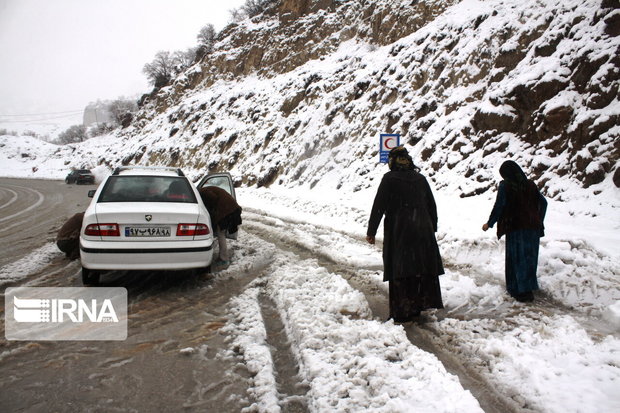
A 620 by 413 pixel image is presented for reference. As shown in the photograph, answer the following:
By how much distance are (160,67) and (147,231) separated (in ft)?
177

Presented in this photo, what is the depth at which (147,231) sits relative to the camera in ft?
14.6

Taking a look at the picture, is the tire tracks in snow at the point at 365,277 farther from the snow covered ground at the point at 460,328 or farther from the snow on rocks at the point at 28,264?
the snow on rocks at the point at 28,264

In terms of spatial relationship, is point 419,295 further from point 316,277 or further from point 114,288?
point 114,288

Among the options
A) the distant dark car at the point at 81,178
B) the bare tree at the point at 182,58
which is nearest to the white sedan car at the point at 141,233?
the distant dark car at the point at 81,178

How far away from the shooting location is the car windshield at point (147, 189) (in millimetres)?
4906

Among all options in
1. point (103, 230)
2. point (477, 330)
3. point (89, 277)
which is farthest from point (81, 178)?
point (477, 330)

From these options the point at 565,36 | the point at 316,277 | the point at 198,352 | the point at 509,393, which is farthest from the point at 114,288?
the point at 565,36

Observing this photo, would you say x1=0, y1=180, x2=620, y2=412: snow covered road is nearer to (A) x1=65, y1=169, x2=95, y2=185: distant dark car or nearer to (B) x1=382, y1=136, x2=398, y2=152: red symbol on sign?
(B) x1=382, y1=136, x2=398, y2=152: red symbol on sign

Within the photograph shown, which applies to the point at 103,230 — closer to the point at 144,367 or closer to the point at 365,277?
the point at 144,367

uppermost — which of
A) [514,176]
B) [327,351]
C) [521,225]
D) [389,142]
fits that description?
[389,142]

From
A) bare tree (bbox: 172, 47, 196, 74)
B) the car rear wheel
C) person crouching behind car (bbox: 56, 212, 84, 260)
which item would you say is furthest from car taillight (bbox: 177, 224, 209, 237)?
bare tree (bbox: 172, 47, 196, 74)

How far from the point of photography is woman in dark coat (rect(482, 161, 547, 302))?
4117 millimetres

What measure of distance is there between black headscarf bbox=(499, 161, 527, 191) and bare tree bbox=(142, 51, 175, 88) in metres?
53.5

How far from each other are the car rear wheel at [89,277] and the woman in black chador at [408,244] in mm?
3633
